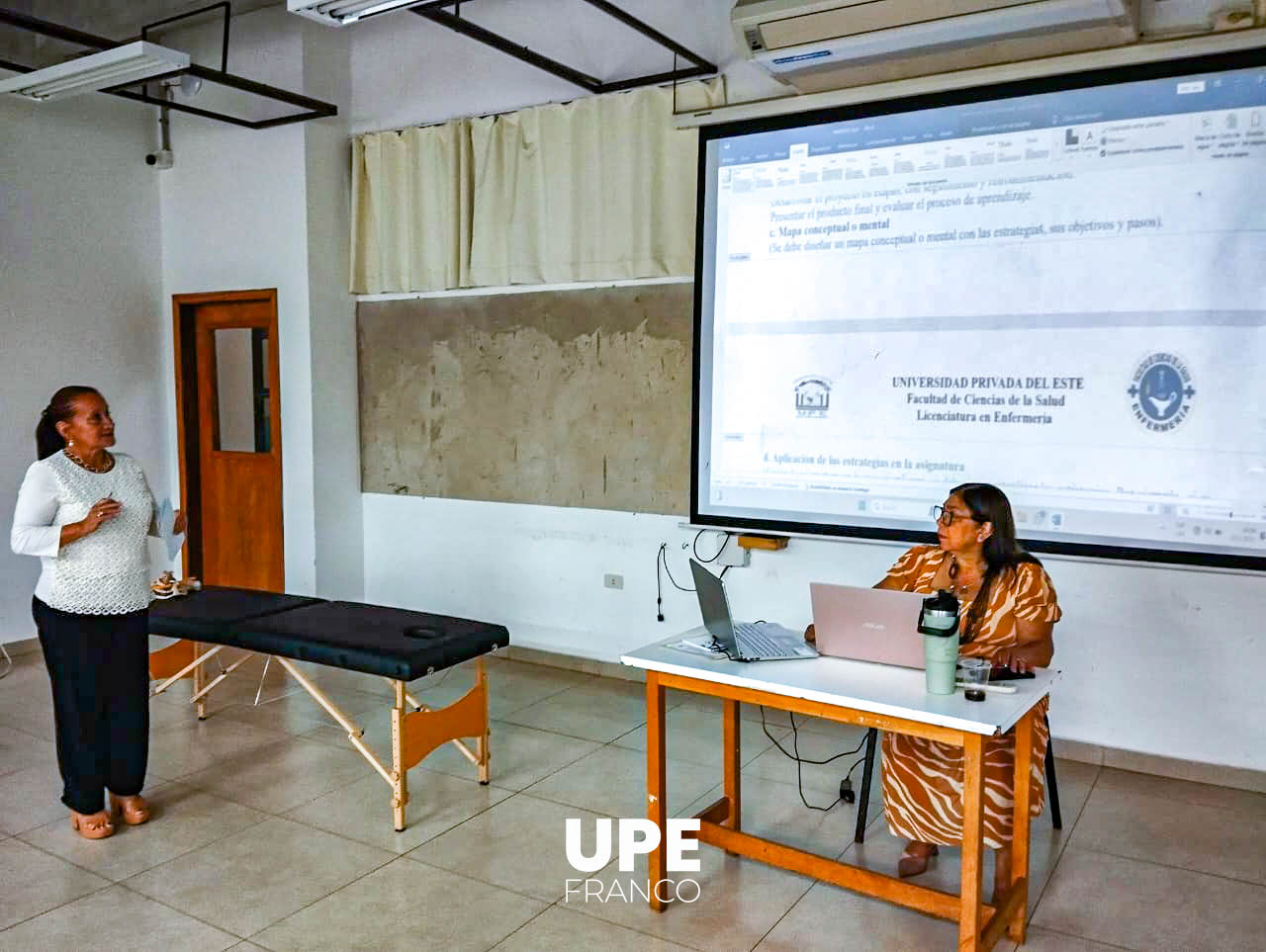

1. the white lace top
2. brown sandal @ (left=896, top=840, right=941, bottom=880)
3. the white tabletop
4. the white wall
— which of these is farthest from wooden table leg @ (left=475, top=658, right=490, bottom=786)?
the white wall

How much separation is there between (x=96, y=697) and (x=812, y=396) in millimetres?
2649

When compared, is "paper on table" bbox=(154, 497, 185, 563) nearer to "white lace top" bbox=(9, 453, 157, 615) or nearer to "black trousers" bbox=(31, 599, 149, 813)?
"white lace top" bbox=(9, 453, 157, 615)

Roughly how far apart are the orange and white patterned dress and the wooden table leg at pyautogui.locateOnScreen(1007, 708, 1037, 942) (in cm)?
8

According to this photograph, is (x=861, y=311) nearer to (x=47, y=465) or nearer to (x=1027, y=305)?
(x=1027, y=305)

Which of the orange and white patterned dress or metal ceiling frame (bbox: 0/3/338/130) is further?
metal ceiling frame (bbox: 0/3/338/130)

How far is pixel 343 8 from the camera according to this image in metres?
3.21

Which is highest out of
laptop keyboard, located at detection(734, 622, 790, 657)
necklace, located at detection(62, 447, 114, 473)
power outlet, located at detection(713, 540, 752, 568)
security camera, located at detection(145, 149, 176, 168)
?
security camera, located at detection(145, 149, 176, 168)

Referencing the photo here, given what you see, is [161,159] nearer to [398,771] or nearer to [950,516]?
[398,771]

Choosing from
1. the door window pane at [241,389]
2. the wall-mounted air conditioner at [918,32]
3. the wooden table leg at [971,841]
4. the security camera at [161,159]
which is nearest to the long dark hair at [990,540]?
the wooden table leg at [971,841]

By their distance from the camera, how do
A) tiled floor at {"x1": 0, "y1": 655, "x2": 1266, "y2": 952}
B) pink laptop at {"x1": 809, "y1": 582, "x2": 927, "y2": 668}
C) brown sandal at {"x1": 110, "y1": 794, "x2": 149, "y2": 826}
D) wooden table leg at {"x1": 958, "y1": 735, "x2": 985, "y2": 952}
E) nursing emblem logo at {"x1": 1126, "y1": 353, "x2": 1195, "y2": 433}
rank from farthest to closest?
brown sandal at {"x1": 110, "y1": 794, "x2": 149, "y2": 826} < nursing emblem logo at {"x1": 1126, "y1": 353, "x2": 1195, "y2": 433} < tiled floor at {"x1": 0, "y1": 655, "x2": 1266, "y2": 952} < pink laptop at {"x1": 809, "y1": 582, "x2": 927, "y2": 668} < wooden table leg at {"x1": 958, "y1": 735, "x2": 985, "y2": 952}

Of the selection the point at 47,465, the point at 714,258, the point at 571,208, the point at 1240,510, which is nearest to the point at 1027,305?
the point at 1240,510

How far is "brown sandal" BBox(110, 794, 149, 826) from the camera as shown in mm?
3227

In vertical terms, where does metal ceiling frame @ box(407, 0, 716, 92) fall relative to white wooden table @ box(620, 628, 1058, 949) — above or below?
above

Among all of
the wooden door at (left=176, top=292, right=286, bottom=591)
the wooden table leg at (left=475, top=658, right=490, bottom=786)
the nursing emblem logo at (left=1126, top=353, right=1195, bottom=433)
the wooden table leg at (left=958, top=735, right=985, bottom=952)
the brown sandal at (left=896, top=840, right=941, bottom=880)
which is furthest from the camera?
the wooden door at (left=176, top=292, right=286, bottom=591)
